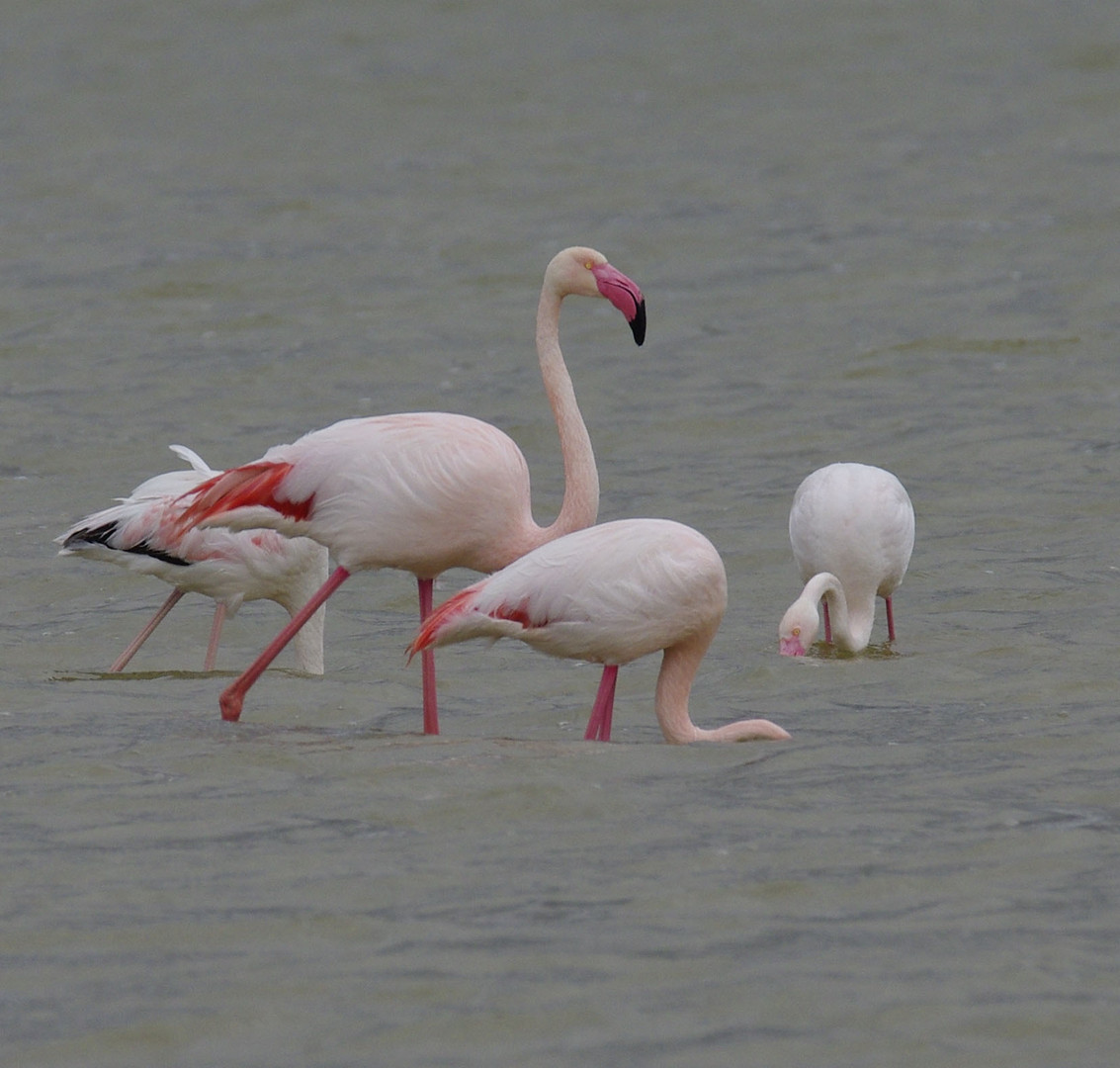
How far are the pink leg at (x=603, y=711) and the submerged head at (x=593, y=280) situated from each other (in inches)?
41.6

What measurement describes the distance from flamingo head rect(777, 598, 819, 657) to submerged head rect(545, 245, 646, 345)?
1.16m

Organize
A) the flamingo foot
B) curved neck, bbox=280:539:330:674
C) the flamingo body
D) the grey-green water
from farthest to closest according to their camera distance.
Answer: curved neck, bbox=280:539:330:674
the flamingo foot
the flamingo body
the grey-green water

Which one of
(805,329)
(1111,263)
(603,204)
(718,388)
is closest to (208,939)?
(718,388)

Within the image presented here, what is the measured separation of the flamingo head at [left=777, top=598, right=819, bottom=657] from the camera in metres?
6.82

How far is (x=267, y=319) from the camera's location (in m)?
14.1

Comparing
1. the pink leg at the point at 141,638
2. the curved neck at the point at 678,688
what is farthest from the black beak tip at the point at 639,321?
the pink leg at the point at 141,638

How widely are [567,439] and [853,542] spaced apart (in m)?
1.87

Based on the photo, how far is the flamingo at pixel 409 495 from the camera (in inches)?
233

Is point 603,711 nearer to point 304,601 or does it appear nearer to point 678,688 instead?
point 678,688

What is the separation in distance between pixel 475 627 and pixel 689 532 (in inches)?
25.4

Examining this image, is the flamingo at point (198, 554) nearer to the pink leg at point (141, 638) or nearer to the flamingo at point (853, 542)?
the pink leg at point (141, 638)

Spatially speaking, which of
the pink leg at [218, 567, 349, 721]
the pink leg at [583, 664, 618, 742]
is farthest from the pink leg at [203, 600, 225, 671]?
the pink leg at [583, 664, 618, 742]

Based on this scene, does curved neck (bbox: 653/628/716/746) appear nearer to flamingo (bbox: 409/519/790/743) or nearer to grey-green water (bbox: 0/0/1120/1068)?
flamingo (bbox: 409/519/790/743)

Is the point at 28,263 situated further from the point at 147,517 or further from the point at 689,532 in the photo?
the point at 689,532
